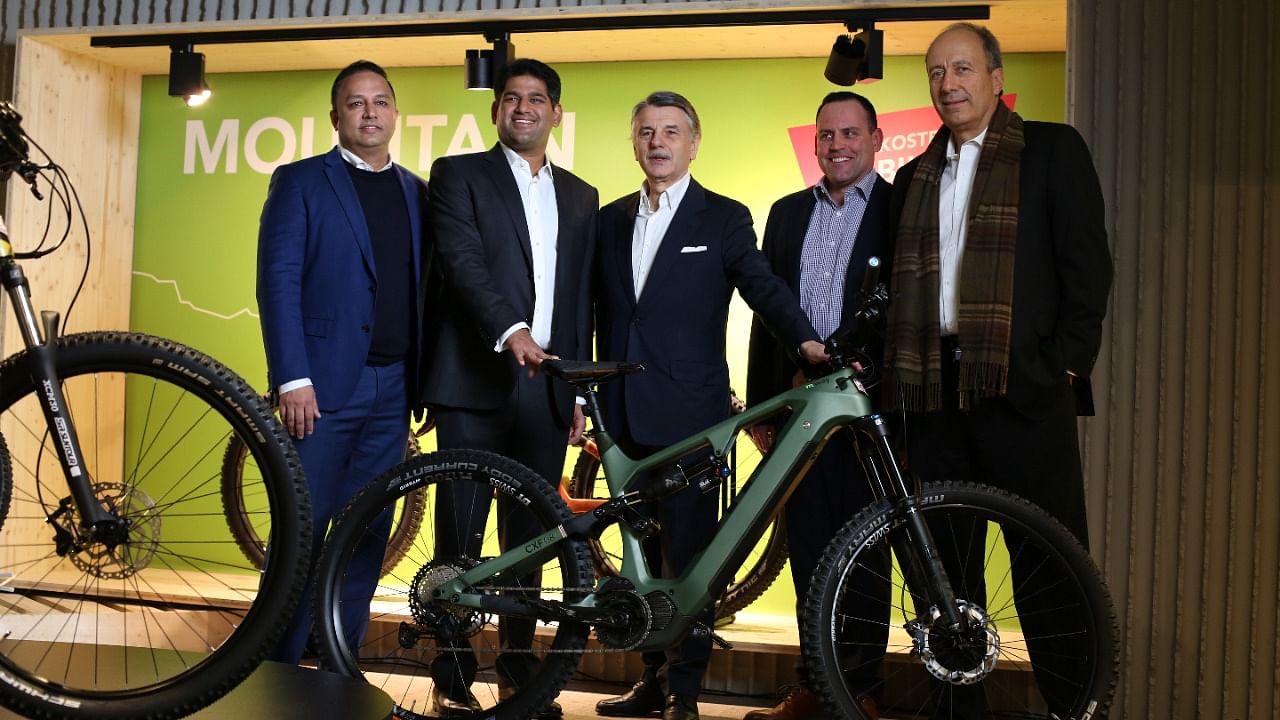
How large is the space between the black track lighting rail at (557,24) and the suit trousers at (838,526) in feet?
4.83

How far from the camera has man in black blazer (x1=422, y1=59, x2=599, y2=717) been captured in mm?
3047

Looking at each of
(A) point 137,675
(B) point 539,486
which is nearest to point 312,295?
(B) point 539,486

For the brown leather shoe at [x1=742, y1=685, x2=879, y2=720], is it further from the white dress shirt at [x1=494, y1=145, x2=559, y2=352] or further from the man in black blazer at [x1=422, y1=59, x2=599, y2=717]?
the white dress shirt at [x1=494, y1=145, x2=559, y2=352]

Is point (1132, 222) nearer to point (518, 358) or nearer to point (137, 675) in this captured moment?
point (518, 358)

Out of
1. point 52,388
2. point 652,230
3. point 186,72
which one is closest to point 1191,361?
point 652,230

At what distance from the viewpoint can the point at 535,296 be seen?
10.3ft

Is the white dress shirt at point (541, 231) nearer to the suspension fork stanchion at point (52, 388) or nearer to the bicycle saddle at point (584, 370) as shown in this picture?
the bicycle saddle at point (584, 370)

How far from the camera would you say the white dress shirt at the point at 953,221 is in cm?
285

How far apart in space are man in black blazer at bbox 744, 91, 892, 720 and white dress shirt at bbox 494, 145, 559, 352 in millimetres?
643

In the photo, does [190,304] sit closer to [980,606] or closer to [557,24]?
[557,24]

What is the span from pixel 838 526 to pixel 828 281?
66 cm

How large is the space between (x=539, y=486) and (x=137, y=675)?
0.89 metres

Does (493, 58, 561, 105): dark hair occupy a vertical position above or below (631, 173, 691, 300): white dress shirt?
above

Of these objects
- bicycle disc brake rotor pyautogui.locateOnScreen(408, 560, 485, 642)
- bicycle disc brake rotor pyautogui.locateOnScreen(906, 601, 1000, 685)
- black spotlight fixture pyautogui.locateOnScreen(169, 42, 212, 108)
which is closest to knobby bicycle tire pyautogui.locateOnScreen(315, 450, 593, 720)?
bicycle disc brake rotor pyautogui.locateOnScreen(408, 560, 485, 642)
